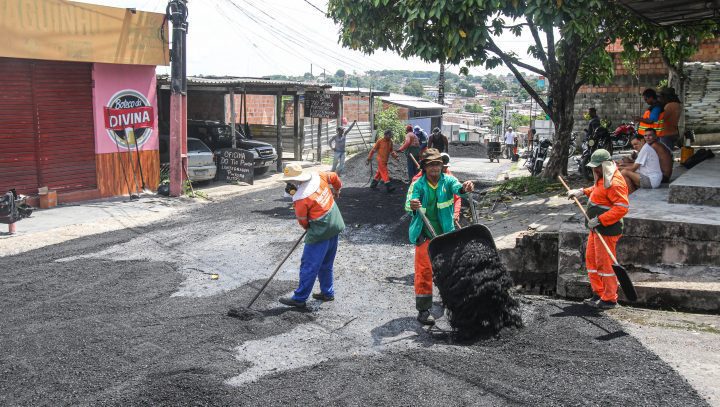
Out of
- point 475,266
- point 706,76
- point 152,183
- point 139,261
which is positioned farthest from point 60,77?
point 706,76

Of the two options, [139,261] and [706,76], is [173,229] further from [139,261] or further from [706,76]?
[706,76]

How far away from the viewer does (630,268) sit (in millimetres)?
8109

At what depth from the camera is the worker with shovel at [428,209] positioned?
6891 mm

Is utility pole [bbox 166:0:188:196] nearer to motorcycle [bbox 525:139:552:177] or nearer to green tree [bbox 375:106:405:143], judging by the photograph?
motorcycle [bbox 525:139:552:177]

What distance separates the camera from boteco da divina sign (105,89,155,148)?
15445mm

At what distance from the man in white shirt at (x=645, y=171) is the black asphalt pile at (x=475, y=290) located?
16.9ft

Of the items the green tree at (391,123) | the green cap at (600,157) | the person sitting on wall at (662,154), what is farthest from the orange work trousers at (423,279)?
the green tree at (391,123)

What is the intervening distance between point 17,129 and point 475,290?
37.1ft

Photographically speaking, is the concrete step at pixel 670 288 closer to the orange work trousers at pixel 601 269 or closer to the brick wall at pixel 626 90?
the orange work trousers at pixel 601 269

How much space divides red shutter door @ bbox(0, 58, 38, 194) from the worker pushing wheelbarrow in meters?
10.2

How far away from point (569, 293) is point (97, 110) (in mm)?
11573

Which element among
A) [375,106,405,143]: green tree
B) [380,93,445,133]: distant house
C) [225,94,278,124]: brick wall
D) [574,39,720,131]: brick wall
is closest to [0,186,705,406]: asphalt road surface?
[574,39,720,131]: brick wall

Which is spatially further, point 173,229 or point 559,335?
point 173,229

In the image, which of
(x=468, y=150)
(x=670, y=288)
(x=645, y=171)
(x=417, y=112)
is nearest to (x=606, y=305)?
Answer: (x=670, y=288)
